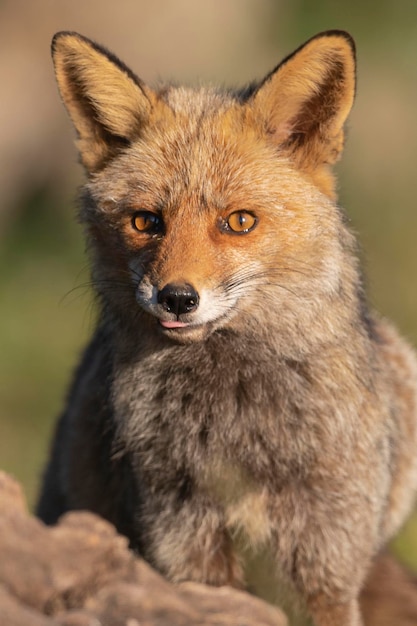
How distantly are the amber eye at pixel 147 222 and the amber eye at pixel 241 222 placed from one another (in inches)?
13.4

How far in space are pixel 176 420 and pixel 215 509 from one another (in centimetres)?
49

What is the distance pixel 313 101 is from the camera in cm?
536

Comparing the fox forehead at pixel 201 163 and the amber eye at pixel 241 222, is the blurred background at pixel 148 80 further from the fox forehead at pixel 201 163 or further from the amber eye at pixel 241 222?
the amber eye at pixel 241 222

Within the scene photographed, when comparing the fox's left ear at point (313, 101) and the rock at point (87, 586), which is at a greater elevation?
the fox's left ear at point (313, 101)

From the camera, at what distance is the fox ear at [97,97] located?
5.36 metres

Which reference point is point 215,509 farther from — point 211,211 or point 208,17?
point 208,17

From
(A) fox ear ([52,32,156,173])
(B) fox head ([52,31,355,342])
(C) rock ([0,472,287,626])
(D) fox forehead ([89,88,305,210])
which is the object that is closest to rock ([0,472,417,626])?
(C) rock ([0,472,287,626])

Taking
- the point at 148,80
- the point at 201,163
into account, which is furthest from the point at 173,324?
the point at 148,80

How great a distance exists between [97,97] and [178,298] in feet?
4.63

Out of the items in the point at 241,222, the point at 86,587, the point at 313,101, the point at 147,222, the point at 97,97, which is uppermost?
the point at 313,101

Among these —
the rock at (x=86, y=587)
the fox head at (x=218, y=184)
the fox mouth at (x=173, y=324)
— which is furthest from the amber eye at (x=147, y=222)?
the rock at (x=86, y=587)

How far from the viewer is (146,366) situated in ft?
17.9

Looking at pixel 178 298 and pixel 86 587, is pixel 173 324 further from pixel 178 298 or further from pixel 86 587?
pixel 86 587

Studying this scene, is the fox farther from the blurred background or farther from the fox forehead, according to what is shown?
the blurred background
